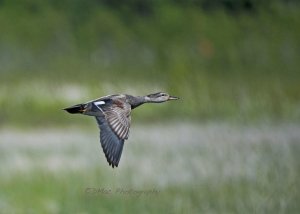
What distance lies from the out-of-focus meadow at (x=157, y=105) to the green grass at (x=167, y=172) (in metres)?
0.01

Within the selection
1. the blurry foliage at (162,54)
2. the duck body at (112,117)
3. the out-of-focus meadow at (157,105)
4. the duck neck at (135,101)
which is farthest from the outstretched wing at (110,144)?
the blurry foliage at (162,54)

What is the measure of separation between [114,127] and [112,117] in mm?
65

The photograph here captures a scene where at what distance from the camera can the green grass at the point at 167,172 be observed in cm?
623

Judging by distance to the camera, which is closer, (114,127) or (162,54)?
(114,127)

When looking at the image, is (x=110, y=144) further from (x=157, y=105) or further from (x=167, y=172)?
(x=157, y=105)

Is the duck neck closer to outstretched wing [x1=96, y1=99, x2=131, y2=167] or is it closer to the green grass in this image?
outstretched wing [x1=96, y1=99, x2=131, y2=167]

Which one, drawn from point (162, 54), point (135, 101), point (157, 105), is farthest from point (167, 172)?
point (162, 54)

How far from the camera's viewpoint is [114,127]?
4.41 metres

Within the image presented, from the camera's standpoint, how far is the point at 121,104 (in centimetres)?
462

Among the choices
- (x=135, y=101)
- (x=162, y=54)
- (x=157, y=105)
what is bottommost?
(x=135, y=101)

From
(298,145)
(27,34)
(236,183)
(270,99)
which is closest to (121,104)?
(236,183)

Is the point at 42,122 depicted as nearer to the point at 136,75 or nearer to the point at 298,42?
the point at 136,75

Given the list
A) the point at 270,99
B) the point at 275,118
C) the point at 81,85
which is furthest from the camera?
the point at 81,85

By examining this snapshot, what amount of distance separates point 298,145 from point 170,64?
103 inches
